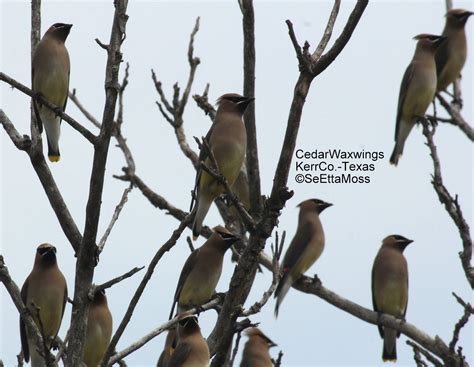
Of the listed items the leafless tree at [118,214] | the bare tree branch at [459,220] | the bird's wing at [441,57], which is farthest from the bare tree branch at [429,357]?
the bird's wing at [441,57]

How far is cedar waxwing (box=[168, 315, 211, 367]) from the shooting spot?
6.00 m

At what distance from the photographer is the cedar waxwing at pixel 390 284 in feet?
28.8

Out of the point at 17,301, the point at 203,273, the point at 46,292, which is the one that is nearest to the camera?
the point at 17,301

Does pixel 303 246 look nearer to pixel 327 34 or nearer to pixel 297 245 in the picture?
pixel 297 245

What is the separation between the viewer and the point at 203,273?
7.49 meters

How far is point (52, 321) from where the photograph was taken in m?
6.81

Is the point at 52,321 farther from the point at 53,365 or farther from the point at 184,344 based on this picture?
the point at 53,365

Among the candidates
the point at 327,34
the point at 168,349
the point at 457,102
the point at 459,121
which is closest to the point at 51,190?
the point at 327,34

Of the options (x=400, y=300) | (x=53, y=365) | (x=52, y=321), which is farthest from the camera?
(x=400, y=300)

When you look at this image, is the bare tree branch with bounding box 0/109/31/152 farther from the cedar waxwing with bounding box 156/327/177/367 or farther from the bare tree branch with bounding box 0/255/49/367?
the cedar waxwing with bounding box 156/327/177/367

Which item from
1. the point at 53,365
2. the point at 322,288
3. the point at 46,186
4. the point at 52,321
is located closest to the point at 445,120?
the point at 322,288

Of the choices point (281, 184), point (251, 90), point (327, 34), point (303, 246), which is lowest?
point (281, 184)

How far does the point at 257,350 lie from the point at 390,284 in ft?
4.57

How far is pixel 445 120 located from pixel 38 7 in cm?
356
